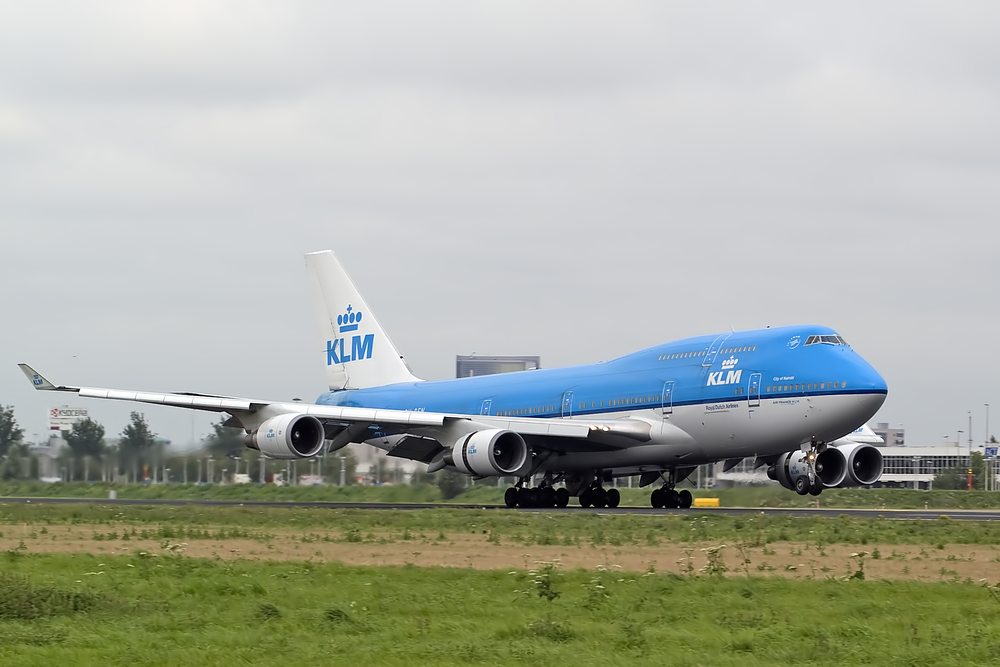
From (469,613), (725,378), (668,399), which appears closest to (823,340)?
(725,378)

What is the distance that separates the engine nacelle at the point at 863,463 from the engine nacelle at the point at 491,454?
911cm

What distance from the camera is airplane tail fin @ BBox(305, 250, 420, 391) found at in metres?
49.5

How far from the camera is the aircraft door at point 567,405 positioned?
1564 inches

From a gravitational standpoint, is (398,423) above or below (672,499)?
above

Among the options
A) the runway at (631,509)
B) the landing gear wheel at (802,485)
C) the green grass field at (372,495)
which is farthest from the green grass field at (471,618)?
the green grass field at (372,495)

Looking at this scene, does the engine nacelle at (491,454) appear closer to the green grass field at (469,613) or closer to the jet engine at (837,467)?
the jet engine at (837,467)

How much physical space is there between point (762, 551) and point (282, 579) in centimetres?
855

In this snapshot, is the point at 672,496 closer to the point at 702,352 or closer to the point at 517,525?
the point at 702,352

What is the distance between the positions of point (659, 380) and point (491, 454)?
531 cm

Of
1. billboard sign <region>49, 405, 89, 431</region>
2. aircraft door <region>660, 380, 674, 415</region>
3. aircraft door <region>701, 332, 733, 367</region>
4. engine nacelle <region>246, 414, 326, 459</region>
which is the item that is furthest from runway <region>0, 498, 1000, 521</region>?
billboard sign <region>49, 405, 89, 431</region>

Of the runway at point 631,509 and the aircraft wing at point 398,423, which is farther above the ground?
the aircraft wing at point 398,423

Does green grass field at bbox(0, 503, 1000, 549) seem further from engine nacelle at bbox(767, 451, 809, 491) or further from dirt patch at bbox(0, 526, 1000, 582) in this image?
engine nacelle at bbox(767, 451, 809, 491)

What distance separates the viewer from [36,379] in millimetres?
39594

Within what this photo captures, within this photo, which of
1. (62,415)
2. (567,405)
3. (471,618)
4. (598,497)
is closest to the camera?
(471,618)
